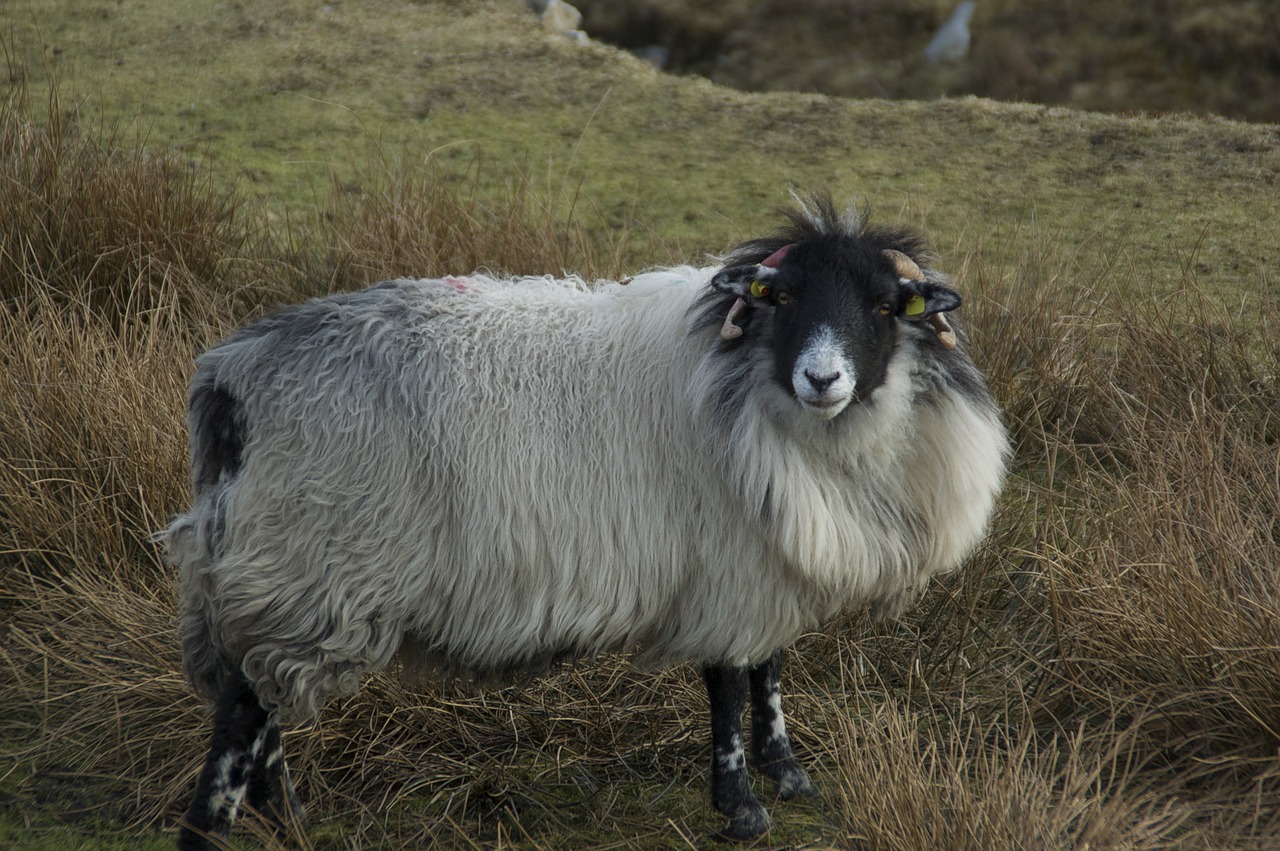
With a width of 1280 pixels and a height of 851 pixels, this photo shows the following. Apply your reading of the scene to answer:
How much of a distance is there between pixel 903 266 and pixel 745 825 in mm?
1713

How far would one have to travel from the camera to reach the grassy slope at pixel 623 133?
6434 mm

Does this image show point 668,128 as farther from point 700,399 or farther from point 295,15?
point 700,399

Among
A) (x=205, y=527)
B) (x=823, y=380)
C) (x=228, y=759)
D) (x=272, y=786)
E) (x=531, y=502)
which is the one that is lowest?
(x=272, y=786)

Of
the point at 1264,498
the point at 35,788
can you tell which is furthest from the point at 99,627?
the point at 1264,498

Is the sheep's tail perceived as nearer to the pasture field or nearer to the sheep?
the sheep

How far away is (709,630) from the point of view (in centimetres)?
314

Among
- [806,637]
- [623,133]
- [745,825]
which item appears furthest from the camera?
[623,133]

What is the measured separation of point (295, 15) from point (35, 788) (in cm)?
723

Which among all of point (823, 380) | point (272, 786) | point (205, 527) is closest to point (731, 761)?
point (823, 380)

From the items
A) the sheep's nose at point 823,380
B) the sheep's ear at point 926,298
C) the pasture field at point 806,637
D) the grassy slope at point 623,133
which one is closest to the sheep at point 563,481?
the sheep's ear at point 926,298

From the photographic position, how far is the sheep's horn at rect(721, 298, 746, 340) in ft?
9.99

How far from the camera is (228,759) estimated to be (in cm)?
317

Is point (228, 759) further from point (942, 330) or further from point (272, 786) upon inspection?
point (942, 330)

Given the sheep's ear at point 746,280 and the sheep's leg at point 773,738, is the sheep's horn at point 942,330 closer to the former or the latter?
the sheep's ear at point 746,280
